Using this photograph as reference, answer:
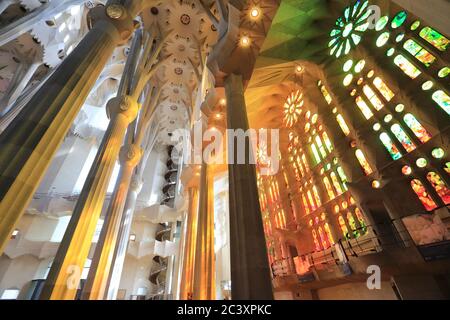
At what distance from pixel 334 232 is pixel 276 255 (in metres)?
4.42

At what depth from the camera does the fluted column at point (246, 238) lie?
3365 millimetres

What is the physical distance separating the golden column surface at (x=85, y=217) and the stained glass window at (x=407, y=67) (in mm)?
11088

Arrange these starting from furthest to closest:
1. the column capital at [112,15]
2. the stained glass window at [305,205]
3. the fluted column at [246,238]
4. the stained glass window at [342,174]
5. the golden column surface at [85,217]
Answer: the stained glass window at [305,205]
the stained glass window at [342,174]
the column capital at [112,15]
the golden column surface at [85,217]
the fluted column at [246,238]

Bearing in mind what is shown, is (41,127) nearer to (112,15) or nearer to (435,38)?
(112,15)

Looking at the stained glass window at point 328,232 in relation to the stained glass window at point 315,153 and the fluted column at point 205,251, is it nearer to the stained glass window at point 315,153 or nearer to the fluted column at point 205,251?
the stained glass window at point 315,153

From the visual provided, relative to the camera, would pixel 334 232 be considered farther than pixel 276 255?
No

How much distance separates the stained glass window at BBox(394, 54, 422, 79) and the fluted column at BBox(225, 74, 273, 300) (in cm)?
726

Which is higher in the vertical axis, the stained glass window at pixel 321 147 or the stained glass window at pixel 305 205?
the stained glass window at pixel 321 147

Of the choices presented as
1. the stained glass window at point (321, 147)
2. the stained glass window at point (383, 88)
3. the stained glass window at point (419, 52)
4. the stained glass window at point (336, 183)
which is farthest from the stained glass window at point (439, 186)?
the stained glass window at point (321, 147)

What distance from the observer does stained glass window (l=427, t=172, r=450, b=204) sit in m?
6.44

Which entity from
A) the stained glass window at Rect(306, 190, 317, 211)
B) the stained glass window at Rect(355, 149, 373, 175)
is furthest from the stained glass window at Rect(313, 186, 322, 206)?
the stained glass window at Rect(355, 149, 373, 175)

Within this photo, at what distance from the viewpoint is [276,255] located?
13047 millimetres
